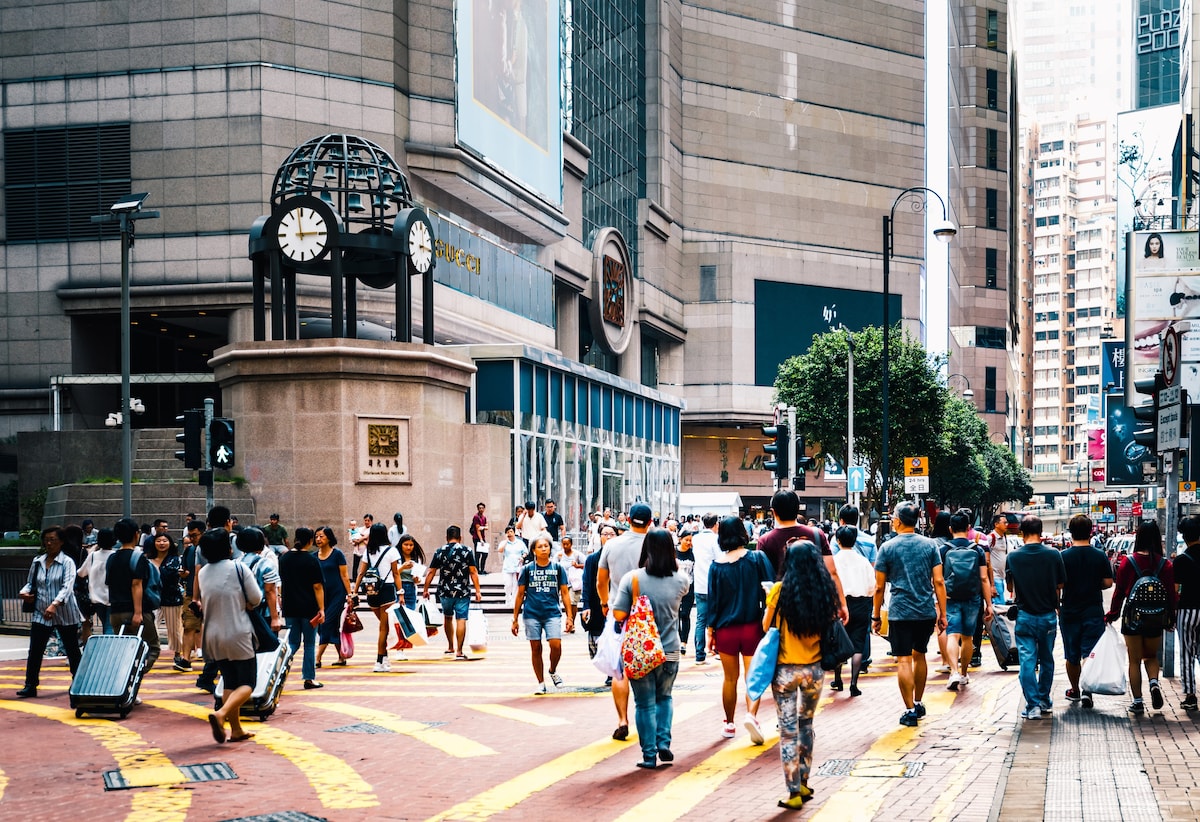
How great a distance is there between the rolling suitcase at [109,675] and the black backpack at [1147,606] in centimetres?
936

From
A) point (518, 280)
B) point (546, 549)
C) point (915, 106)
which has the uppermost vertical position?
point (915, 106)

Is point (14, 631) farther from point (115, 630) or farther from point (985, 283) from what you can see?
point (985, 283)

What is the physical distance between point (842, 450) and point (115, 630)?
153ft

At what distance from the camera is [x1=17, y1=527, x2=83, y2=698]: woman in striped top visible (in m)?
15.2

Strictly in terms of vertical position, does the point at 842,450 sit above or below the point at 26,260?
below

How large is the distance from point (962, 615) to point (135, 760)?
8179 mm

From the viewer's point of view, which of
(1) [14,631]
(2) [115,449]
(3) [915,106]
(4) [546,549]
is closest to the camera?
(4) [546,549]

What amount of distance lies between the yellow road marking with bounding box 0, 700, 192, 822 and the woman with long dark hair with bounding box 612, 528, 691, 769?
3.22m

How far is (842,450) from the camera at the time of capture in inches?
2333

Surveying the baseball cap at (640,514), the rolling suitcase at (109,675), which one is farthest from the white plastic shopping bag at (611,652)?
the rolling suitcase at (109,675)

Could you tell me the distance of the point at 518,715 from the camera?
13.4 m

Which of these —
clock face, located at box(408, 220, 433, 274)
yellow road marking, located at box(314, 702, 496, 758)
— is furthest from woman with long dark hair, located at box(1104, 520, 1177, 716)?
clock face, located at box(408, 220, 433, 274)

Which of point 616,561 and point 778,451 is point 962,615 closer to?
point 616,561

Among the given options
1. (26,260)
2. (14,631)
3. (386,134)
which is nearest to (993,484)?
(386,134)
